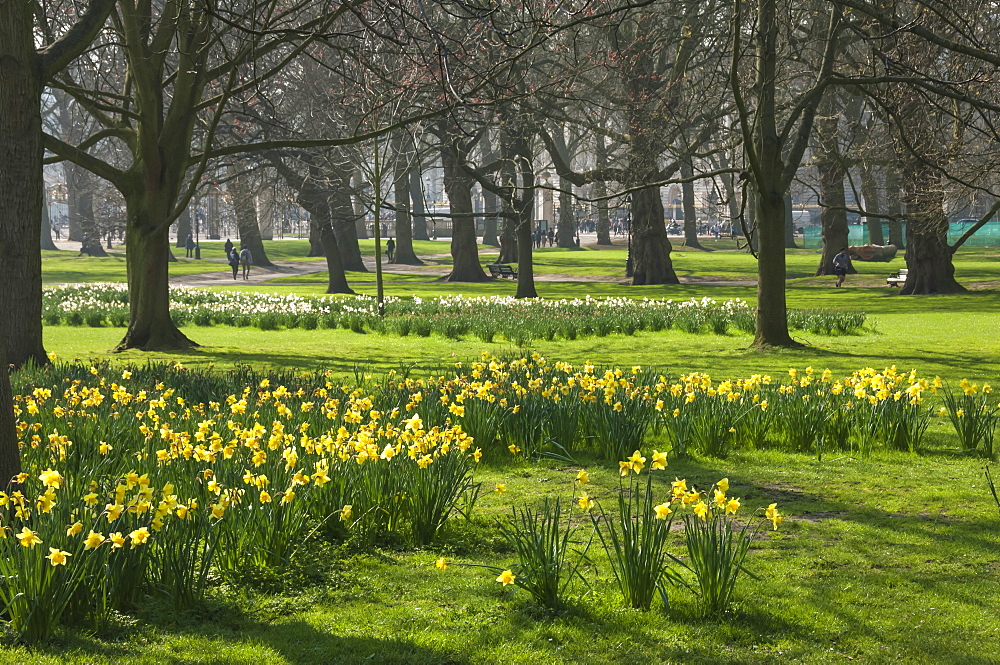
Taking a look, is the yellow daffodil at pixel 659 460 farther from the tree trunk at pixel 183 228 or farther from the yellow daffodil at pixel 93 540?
the tree trunk at pixel 183 228

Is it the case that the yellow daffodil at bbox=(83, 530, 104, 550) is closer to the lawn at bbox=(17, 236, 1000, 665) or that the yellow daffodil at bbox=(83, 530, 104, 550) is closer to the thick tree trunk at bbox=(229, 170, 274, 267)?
the lawn at bbox=(17, 236, 1000, 665)

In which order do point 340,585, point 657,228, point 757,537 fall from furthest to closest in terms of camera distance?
point 657,228, point 757,537, point 340,585

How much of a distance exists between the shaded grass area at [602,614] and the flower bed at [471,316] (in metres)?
9.80

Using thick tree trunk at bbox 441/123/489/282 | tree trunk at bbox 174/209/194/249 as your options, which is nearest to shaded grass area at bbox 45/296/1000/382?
thick tree trunk at bbox 441/123/489/282

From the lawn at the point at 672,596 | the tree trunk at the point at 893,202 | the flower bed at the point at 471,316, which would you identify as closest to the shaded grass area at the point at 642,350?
the flower bed at the point at 471,316

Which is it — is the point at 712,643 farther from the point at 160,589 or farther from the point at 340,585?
the point at 160,589

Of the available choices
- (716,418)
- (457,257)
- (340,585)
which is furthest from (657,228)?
(340,585)

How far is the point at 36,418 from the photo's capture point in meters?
6.03

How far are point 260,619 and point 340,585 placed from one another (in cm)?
47

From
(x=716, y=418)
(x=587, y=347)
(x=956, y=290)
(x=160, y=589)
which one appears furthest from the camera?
(x=956, y=290)

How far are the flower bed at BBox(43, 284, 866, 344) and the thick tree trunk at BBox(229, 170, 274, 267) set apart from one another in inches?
364

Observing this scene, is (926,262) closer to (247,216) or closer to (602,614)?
(602,614)

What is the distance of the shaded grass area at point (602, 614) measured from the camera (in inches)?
135

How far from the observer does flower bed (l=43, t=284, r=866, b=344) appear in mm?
15586
